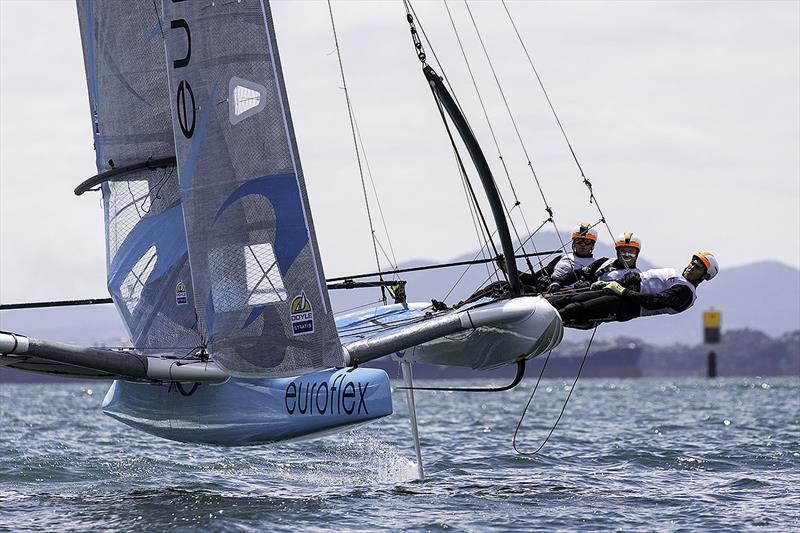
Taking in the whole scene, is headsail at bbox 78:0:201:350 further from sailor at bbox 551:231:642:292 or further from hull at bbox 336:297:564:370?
sailor at bbox 551:231:642:292

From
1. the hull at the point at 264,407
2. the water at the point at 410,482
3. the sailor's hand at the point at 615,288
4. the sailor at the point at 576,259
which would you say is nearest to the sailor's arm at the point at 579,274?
the sailor at the point at 576,259

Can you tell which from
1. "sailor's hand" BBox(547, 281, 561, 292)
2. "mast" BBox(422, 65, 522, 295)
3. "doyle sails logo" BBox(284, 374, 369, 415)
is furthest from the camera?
"sailor's hand" BBox(547, 281, 561, 292)

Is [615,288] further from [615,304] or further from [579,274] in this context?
[579,274]

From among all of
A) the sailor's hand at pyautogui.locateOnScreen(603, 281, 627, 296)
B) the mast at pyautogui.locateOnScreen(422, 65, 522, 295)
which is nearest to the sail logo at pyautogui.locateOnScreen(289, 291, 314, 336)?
the mast at pyautogui.locateOnScreen(422, 65, 522, 295)

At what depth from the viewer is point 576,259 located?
10.6 metres

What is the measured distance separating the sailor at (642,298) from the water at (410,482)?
137 centimetres

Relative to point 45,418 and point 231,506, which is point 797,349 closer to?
point 45,418

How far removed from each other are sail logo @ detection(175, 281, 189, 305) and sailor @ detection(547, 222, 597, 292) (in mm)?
3099

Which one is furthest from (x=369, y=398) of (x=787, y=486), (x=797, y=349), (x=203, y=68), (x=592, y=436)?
(x=797, y=349)

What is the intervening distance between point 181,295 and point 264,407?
6.10 ft

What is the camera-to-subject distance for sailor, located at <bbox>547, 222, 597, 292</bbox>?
10.3 meters

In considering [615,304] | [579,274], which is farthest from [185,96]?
[615,304]

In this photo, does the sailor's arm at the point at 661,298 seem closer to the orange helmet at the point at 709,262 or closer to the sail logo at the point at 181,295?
the orange helmet at the point at 709,262

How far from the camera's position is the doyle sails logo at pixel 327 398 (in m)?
8.98
